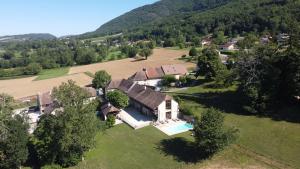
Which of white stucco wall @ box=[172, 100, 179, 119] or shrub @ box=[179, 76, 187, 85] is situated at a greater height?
shrub @ box=[179, 76, 187, 85]

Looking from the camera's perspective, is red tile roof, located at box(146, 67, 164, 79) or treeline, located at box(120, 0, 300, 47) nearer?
red tile roof, located at box(146, 67, 164, 79)

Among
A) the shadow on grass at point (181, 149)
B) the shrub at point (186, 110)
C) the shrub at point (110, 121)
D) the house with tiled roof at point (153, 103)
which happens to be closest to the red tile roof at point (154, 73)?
the house with tiled roof at point (153, 103)

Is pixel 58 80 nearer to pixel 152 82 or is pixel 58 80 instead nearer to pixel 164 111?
pixel 152 82

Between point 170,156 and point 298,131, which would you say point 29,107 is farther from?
point 298,131

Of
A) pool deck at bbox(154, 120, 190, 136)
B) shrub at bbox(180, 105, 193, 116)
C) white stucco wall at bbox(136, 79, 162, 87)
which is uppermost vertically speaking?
white stucco wall at bbox(136, 79, 162, 87)

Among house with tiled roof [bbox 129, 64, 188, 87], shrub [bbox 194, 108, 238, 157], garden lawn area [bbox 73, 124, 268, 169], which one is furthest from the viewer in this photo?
house with tiled roof [bbox 129, 64, 188, 87]

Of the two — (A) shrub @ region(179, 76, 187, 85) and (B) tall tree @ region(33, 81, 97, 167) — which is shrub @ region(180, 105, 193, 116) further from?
(A) shrub @ region(179, 76, 187, 85)

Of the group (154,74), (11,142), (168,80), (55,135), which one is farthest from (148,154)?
(154,74)

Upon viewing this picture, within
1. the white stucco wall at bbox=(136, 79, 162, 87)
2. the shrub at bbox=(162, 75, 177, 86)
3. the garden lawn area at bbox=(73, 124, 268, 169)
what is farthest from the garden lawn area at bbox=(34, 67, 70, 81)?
the garden lawn area at bbox=(73, 124, 268, 169)
